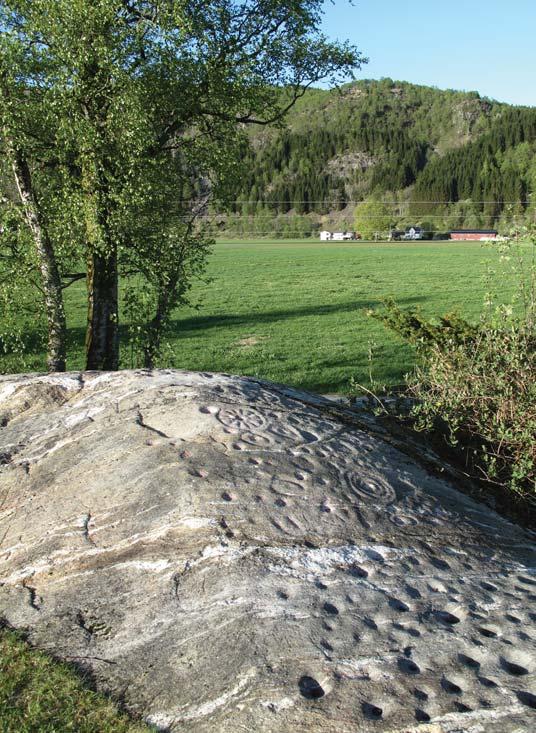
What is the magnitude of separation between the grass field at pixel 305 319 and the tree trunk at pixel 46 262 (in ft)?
7.24

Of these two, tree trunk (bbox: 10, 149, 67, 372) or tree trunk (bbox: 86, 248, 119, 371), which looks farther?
tree trunk (bbox: 86, 248, 119, 371)

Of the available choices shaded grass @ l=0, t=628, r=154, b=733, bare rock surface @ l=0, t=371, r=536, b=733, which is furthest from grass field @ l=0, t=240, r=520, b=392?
shaded grass @ l=0, t=628, r=154, b=733

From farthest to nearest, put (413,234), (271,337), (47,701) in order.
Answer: (413,234)
(271,337)
(47,701)

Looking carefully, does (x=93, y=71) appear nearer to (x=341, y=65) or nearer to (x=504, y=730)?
(x=341, y=65)

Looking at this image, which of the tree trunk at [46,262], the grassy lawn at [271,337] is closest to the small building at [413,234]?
the grassy lawn at [271,337]

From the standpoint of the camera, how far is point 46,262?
10438 mm

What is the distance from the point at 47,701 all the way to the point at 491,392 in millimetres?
4845

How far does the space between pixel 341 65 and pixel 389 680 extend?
11.3 m

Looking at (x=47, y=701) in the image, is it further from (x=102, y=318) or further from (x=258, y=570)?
(x=102, y=318)

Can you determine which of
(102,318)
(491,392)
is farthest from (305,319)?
(491,392)

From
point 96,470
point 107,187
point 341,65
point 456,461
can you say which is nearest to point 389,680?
point 96,470

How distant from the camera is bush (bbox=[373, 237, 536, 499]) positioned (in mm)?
6344

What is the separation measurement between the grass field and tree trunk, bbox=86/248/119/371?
144 centimetres

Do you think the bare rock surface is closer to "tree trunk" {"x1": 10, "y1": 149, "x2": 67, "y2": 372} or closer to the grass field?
the grass field
